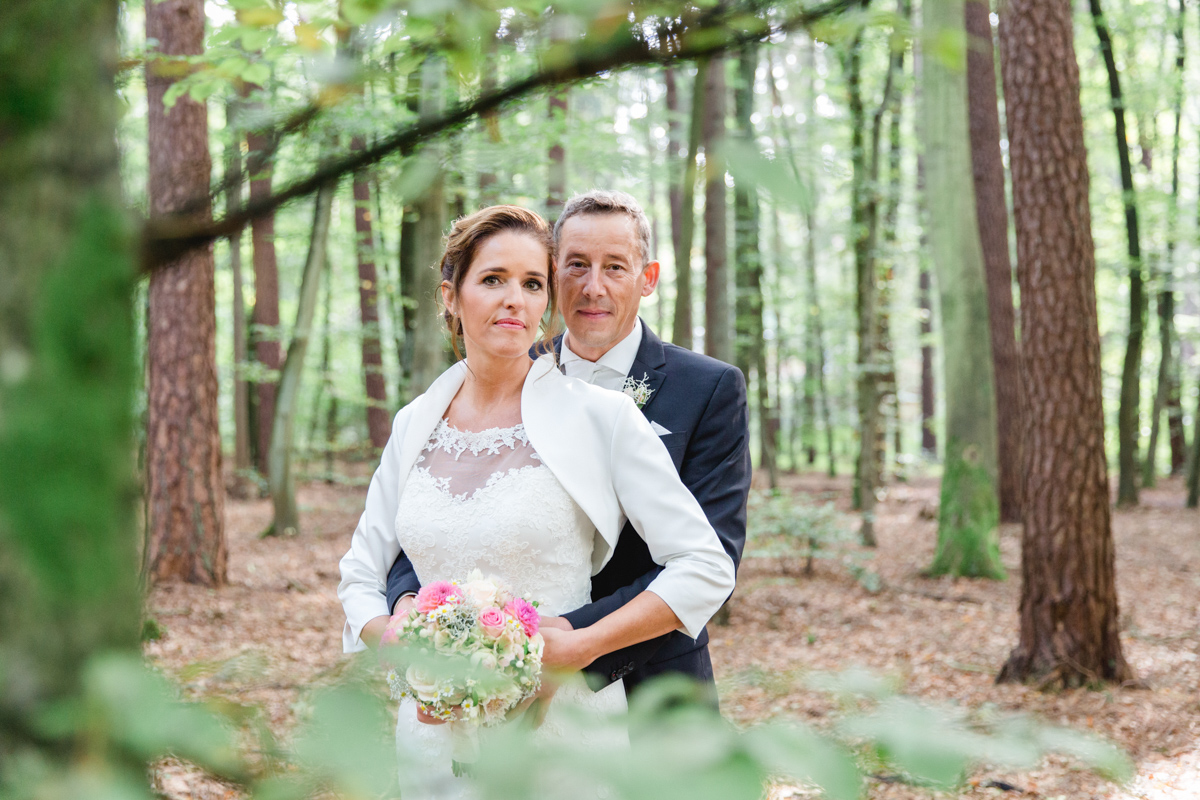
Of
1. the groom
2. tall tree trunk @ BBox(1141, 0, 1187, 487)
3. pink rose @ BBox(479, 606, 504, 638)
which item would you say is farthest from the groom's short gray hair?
tall tree trunk @ BBox(1141, 0, 1187, 487)

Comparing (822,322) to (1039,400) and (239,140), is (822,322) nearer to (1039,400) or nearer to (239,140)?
(1039,400)

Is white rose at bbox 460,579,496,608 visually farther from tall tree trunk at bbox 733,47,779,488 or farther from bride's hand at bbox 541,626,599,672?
tall tree trunk at bbox 733,47,779,488

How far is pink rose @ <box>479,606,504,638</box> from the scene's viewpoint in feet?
5.98

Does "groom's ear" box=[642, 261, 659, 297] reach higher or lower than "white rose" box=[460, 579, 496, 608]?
higher

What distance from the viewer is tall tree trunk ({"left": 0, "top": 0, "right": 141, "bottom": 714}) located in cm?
54

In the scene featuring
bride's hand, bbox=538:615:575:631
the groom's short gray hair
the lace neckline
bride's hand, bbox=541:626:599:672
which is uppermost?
the groom's short gray hair

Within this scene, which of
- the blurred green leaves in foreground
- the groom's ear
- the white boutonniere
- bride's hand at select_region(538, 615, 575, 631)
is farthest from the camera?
the groom's ear

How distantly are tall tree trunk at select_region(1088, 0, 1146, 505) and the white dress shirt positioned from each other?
13.5 meters

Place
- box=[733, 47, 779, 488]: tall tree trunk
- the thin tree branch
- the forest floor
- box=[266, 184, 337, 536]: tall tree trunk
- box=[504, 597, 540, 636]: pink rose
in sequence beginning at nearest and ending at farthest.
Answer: the thin tree branch, box=[504, 597, 540, 636]: pink rose, the forest floor, box=[266, 184, 337, 536]: tall tree trunk, box=[733, 47, 779, 488]: tall tree trunk

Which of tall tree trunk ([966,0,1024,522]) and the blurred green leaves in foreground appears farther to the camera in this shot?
tall tree trunk ([966,0,1024,522])

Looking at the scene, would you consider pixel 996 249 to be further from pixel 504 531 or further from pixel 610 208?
pixel 504 531

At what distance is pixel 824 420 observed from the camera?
27.0 m

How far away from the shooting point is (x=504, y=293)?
238cm

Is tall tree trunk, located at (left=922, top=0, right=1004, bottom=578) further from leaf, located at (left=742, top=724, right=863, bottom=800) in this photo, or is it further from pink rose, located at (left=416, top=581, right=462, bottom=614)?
leaf, located at (left=742, top=724, right=863, bottom=800)
